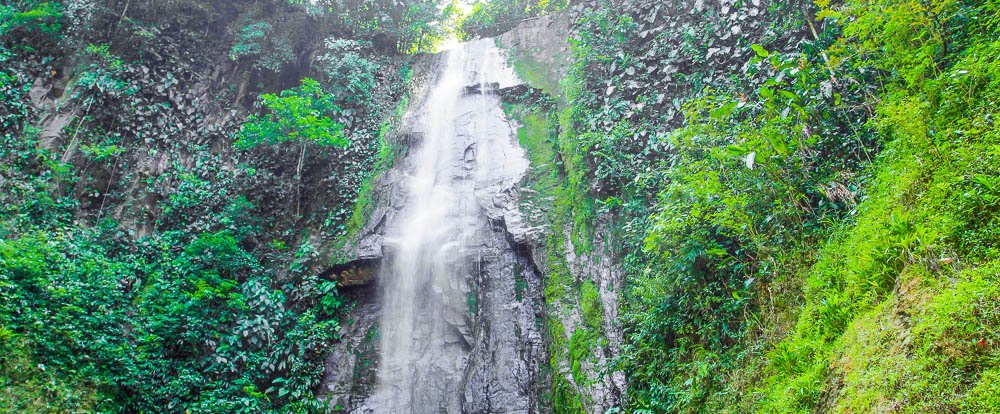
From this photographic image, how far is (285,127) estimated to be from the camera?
1001 centimetres

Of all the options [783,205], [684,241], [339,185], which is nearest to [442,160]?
[339,185]

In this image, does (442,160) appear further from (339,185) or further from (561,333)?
(561,333)

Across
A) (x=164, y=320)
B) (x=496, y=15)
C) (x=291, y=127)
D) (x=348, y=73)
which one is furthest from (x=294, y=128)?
(x=496, y=15)

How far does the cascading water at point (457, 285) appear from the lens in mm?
7207

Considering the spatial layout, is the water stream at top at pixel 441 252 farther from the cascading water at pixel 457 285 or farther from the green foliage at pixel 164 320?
the green foliage at pixel 164 320

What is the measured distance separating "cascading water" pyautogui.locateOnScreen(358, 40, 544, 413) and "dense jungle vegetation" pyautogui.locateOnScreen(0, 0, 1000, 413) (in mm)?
630

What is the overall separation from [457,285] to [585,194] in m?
2.52

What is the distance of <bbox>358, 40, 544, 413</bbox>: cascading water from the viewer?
284 inches

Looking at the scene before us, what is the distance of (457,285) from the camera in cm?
834

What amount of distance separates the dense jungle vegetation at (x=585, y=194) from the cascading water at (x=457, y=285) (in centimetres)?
63

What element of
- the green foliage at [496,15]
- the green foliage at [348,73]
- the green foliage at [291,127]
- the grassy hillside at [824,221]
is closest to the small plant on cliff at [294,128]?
the green foliage at [291,127]

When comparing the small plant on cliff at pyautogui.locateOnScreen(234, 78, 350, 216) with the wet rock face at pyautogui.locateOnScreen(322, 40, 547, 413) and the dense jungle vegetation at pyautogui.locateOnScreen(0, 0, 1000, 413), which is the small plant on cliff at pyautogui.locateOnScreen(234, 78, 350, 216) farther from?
the wet rock face at pyautogui.locateOnScreen(322, 40, 547, 413)

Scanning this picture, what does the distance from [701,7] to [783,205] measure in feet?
14.7

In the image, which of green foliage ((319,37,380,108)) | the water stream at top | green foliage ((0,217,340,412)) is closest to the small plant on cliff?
green foliage ((319,37,380,108))
